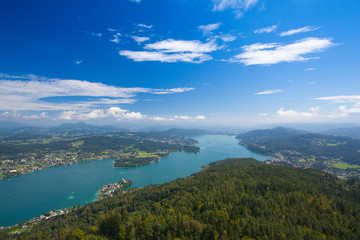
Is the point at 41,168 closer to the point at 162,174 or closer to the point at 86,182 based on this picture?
the point at 86,182

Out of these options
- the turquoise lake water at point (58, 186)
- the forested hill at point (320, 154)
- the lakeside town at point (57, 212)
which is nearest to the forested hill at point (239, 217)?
the lakeside town at point (57, 212)

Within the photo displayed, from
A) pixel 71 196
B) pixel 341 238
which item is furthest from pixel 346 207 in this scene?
pixel 71 196

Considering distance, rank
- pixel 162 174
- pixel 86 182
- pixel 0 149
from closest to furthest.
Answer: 1. pixel 86 182
2. pixel 162 174
3. pixel 0 149

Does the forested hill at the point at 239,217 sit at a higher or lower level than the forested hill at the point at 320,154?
higher

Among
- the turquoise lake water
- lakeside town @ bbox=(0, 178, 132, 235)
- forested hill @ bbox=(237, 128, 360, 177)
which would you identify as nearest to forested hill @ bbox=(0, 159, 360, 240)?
lakeside town @ bbox=(0, 178, 132, 235)

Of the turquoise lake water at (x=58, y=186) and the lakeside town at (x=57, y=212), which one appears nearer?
the lakeside town at (x=57, y=212)

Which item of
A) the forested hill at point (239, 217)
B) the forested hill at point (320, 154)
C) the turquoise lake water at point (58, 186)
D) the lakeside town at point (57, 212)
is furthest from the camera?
the forested hill at point (320, 154)

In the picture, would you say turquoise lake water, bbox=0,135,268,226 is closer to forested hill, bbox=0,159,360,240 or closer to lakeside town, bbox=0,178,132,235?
lakeside town, bbox=0,178,132,235

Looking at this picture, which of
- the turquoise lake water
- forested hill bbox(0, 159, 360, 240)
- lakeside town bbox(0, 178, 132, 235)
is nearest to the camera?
forested hill bbox(0, 159, 360, 240)

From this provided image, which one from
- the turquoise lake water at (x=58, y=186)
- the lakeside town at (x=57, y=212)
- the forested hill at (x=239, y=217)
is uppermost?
the forested hill at (x=239, y=217)

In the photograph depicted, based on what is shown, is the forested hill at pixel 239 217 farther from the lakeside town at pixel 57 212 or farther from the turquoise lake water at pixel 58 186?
the turquoise lake water at pixel 58 186

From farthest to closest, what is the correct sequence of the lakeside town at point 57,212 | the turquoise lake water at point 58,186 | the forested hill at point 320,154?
the forested hill at point 320,154
the turquoise lake water at point 58,186
the lakeside town at point 57,212
